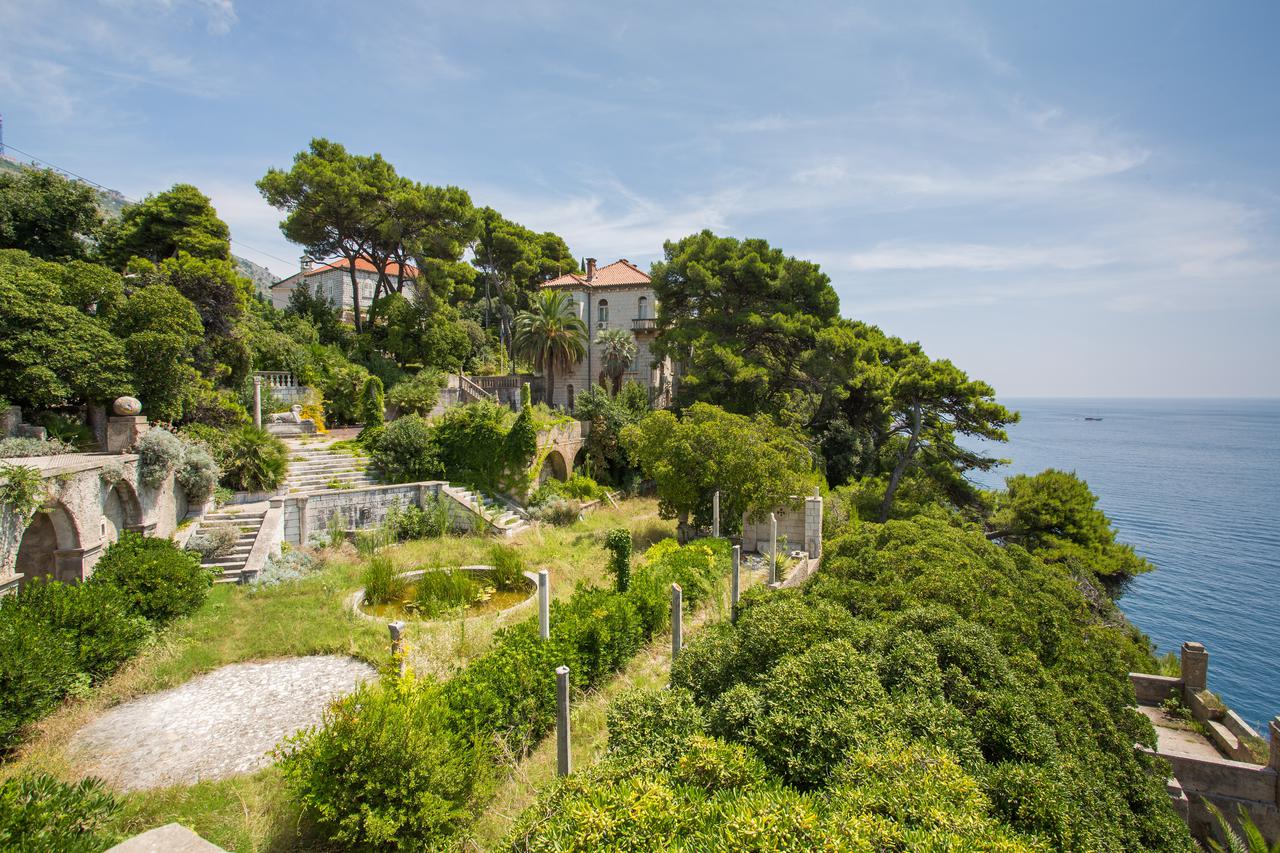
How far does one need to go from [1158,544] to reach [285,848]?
4153 centimetres

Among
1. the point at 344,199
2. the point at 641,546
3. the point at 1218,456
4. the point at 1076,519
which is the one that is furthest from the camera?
the point at 1218,456

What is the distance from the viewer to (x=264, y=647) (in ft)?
28.0

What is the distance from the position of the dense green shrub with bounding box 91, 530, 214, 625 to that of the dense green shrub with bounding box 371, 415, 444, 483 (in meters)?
7.29

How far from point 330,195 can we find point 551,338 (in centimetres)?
1096

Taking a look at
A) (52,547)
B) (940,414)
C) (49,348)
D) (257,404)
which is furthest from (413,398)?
(940,414)

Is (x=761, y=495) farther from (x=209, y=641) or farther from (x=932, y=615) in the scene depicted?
(x=209, y=641)

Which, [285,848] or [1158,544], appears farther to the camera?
[1158,544]

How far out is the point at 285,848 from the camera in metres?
4.72

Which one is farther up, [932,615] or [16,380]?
[16,380]

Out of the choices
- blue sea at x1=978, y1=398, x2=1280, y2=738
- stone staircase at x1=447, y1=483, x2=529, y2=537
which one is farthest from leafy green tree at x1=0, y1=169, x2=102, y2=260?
blue sea at x1=978, y1=398, x2=1280, y2=738

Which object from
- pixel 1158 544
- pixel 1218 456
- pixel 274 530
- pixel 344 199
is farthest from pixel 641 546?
pixel 1218 456

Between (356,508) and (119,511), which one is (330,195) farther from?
(119,511)

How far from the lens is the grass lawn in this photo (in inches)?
197

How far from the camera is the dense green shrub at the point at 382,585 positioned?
10617 mm
